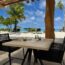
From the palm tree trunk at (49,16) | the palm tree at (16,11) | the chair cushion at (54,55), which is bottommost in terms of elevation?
the chair cushion at (54,55)

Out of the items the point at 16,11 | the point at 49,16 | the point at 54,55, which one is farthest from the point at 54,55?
the point at 16,11

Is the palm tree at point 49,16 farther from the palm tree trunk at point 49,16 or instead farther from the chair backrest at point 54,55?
the chair backrest at point 54,55

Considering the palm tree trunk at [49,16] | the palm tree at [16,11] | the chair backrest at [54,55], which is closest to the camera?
the chair backrest at [54,55]

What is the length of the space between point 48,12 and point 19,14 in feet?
47.1

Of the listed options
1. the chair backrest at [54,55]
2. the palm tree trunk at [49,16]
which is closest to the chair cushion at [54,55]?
the chair backrest at [54,55]

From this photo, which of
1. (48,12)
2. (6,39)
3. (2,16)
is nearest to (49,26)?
(48,12)

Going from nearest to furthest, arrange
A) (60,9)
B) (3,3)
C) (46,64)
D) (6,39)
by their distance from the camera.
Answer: (46,64) → (6,39) → (3,3) → (60,9)

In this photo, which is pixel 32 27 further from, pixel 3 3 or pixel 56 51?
pixel 56 51

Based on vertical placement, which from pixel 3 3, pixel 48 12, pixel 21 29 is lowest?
pixel 21 29

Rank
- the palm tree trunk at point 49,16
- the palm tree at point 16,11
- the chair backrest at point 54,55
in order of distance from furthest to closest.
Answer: the palm tree at point 16,11 → the palm tree trunk at point 49,16 → the chair backrest at point 54,55

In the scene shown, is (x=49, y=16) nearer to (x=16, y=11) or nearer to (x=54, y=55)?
(x=54, y=55)

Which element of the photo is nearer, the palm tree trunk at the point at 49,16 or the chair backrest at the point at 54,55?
the chair backrest at the point at 54,55

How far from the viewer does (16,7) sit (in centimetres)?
1944

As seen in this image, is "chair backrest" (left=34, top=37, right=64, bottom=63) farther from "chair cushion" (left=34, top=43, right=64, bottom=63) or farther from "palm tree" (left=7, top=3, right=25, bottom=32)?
"palm tree" (left=7, top=3, right=25, bottom=32)
